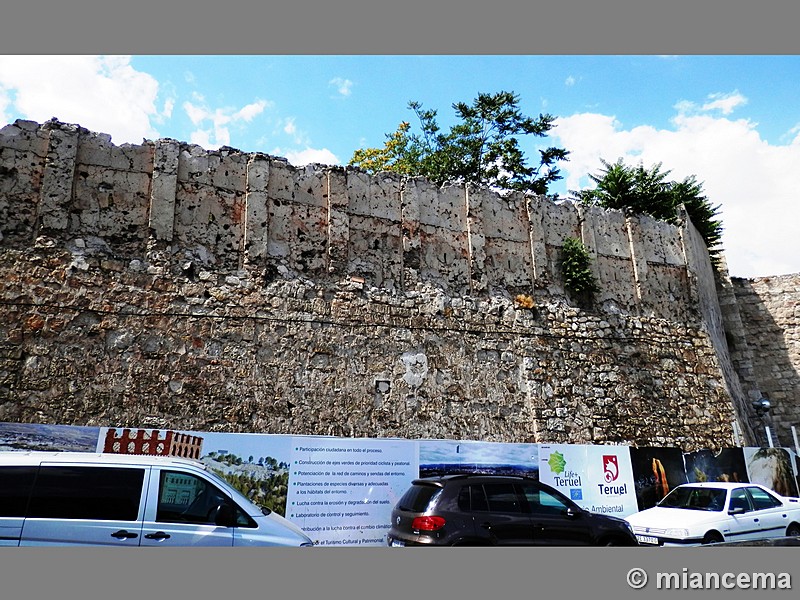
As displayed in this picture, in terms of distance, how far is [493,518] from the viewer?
22.0 feet

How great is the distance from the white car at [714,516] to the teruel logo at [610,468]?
590 mm

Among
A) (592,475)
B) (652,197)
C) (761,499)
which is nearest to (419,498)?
(592,475)

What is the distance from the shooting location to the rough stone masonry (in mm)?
8820

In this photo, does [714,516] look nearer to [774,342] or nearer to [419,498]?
[419,498]

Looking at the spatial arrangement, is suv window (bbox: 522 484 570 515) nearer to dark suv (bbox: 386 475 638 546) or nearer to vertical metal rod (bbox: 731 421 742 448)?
dark suv (bbox: 386 475 638 546)

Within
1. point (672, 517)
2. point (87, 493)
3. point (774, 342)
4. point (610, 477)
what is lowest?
point (672, 517)

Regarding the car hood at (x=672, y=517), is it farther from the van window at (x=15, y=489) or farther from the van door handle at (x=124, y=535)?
the van window at (x=15, y=489)

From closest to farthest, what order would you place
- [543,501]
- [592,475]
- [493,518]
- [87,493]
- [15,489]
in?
[15,489]
[87,493]
[493,518]
[543,501]
[592,475]

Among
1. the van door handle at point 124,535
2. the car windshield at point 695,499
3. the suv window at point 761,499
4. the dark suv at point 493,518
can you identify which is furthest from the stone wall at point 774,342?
the van door handle at point 124,535

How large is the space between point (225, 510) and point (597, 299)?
912 centimetres

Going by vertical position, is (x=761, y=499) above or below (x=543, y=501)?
below

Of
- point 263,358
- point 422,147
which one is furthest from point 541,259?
point 422,147

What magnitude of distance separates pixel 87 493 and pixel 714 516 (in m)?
7.43

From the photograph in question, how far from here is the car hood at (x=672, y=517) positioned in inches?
320
